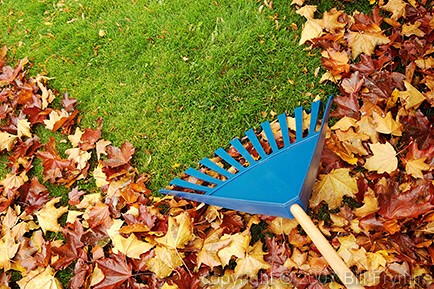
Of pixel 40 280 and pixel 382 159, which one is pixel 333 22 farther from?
pixel 40 280

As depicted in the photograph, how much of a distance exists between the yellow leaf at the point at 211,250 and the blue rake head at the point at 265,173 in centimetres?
15

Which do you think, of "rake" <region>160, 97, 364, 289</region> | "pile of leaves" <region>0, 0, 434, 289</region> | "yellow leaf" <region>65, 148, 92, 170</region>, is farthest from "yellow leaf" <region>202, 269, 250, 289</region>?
"yellow leaf" <region>65, 148, 92, 170</region>

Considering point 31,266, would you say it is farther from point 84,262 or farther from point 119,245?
point 119,245

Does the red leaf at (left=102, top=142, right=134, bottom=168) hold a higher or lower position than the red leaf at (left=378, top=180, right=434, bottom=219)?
higher

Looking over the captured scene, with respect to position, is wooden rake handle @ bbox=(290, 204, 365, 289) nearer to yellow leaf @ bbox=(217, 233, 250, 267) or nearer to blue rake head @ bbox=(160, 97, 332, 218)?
blue rake head @ bbox=(160, 97, 332, 218)

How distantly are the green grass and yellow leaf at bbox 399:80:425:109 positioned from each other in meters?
0.39

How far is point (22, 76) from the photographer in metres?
2.59

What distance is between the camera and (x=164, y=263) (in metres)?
1.75

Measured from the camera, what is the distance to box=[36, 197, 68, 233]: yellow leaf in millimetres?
2074

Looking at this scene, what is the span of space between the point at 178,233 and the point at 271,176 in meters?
0.47

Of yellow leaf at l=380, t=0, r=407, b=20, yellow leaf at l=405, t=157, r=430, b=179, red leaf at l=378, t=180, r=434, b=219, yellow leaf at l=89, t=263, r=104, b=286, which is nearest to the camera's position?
red leaf at l=378, t=180, r=434, b=219

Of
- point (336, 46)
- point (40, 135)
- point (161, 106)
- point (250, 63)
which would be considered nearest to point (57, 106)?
point (40, 135)

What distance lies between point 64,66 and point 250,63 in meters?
1.19

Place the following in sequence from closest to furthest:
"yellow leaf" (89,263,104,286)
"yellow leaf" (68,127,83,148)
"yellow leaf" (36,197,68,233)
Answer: "yellow leaf" (89,263,104,286), "yellow leaf" (36,197,68,233), "yellow leaf" (68,127,83,148)
